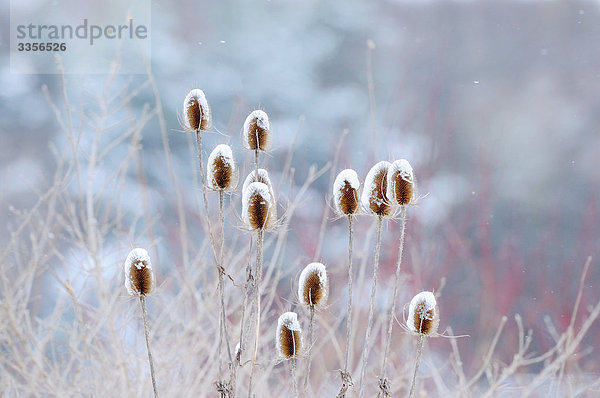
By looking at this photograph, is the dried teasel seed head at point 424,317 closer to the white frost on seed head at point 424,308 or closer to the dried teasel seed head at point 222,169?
the white frost on seed head at point 424,308

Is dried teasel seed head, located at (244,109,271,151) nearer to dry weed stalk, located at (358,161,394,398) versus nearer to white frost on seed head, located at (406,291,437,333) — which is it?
dry weed stalk, located at (358,161,394,398)

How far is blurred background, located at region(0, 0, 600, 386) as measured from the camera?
3.70m

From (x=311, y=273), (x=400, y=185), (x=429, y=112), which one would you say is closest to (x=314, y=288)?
(x=311, y=273)

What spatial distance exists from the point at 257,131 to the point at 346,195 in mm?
116

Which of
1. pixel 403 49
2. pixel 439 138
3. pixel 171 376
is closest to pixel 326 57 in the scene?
pixel 403 49

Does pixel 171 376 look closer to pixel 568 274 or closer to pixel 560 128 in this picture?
pixel 568 274

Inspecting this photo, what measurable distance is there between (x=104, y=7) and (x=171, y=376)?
3871 mm

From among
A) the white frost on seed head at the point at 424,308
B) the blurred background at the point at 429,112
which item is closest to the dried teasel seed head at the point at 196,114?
the white frost on seed head at the point at 424,308

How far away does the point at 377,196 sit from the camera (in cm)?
66

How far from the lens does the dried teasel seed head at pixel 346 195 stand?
66 cm

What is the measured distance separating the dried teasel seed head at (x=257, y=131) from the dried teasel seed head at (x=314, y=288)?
5.4 inches

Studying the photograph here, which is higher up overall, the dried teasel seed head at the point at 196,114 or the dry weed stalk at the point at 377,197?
the dried teasel seed head at the point at 196,114

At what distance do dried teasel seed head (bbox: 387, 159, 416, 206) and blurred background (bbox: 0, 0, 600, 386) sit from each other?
282 centimetres

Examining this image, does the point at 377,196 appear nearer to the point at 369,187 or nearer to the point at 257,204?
the point at 369,187
